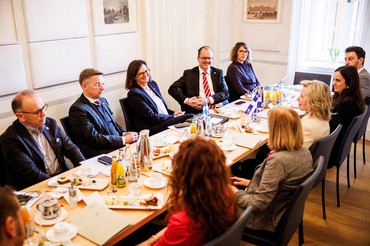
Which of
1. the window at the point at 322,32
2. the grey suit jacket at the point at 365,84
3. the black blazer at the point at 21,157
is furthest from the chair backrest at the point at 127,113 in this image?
the window at the point at 322,32

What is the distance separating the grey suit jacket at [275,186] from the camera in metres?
2.01

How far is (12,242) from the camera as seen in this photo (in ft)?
3.97

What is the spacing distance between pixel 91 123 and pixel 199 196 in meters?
1.98

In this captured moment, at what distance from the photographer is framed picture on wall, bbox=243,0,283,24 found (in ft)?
18.6

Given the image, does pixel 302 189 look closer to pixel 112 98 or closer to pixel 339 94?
pixel 339 94

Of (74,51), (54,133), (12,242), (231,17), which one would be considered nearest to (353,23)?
(231,17)

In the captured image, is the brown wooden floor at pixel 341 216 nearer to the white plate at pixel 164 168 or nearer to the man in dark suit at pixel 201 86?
the white plate at pixel 164 168

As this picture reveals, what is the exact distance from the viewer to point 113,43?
4129 millimetres

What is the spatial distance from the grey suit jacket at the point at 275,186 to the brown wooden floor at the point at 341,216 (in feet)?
2.76

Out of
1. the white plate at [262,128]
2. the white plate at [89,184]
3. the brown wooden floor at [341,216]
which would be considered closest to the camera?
the white plate at [89,184]

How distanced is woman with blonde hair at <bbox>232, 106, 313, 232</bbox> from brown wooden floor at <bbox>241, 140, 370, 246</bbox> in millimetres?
902

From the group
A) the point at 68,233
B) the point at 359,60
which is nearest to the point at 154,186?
the point at 68,233

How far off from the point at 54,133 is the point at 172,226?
5.40ft

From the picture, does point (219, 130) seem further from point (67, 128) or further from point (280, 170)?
point (67, 128)
